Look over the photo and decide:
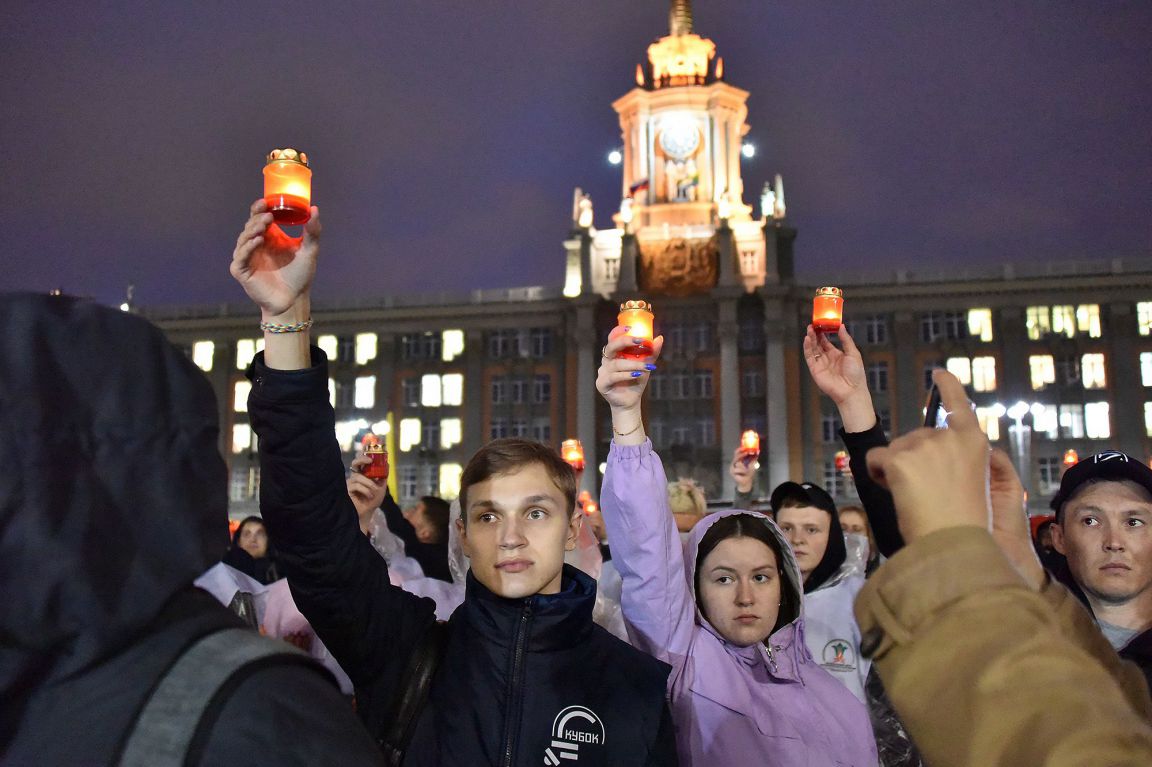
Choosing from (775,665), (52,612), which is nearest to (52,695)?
(52,612)

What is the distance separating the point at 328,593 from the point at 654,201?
47.4 metres

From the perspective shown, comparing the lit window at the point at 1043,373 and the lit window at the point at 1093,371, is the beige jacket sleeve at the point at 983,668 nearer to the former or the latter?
the lit window at the point at 1043,373

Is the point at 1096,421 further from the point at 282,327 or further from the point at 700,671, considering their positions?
the point at 282,327

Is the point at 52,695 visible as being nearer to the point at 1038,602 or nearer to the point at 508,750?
the point at 1038,602

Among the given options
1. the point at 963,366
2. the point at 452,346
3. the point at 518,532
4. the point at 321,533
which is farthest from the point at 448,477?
the point at 321,533

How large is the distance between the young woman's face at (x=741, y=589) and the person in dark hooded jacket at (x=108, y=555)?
243cm

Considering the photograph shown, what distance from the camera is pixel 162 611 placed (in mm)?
1342

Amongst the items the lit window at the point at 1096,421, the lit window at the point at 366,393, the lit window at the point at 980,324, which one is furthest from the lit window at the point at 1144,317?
the lit window at the point at 366,393

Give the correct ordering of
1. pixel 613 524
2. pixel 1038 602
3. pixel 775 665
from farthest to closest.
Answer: pixel 775 665
pixel 613 524
pixel 1038 602

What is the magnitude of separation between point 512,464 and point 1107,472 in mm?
2402

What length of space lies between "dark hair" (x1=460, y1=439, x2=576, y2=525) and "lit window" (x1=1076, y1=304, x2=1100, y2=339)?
45.1 meters

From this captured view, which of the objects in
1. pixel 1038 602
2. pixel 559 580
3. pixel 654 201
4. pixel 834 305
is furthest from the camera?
pixel 654 201

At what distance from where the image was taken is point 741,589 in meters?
3.63

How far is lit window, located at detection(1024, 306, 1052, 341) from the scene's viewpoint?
42.6 metres
